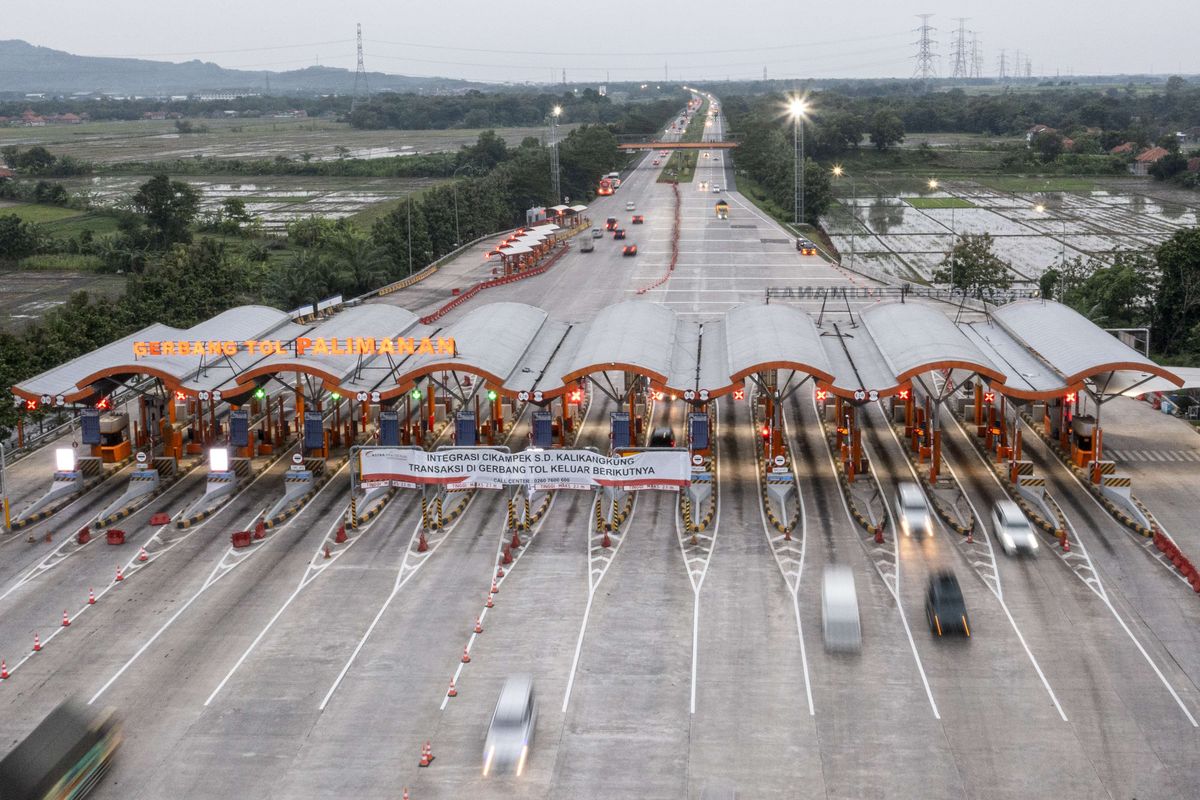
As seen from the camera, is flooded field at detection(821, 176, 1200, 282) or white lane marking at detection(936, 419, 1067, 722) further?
flooded field at detection(821, 176, 1200, 282)

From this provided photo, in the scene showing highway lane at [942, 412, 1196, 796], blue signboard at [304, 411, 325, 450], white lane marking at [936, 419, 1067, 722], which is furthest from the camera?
blue signboard at [304, 411, 325, 450]

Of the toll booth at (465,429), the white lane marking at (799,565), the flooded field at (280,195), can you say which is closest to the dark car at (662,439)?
the white lane marking at (799,565)

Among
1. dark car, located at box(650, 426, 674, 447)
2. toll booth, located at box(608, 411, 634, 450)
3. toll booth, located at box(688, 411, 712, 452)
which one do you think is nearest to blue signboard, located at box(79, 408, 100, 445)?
toll booth, located at box(608, 411, 634, 450)

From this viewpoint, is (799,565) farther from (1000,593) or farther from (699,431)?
(699,431)

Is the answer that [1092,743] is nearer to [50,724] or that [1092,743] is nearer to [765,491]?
[765,491]

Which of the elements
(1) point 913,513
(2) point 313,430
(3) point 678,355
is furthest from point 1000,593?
(2) point 313,430

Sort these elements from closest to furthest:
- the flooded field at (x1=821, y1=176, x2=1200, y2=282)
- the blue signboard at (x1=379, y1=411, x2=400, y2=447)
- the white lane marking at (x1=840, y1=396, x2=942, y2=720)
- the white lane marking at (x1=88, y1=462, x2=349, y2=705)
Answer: the white lane marking at (x1=840, y1=396, x2=942, y2=720) → the white lane marking at (x1=88, y1=462, x2=349, y2=705) → the blue signboard at (x1=379, y1=411, x2=400, y2=447) → the flooded field at (x1=821, y1=176, x2=1200, y2=282)

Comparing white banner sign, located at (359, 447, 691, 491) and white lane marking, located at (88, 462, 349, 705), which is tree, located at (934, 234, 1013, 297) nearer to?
white banner sign, located at (359, 447, 691, 491)
